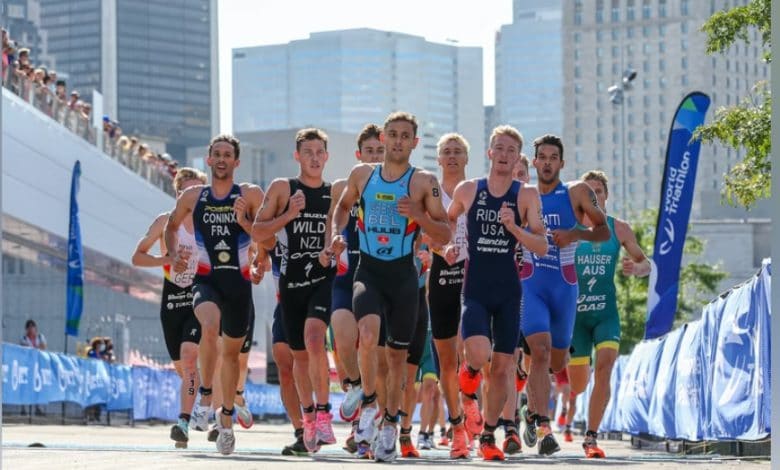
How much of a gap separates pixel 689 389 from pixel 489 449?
17.9 ft

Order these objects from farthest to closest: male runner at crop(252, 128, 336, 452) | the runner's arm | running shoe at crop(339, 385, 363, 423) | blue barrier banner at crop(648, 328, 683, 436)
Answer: blue barrier banner at crop(648, 328, 683, 436), the runner's arm, male runner at crop(252, 128, 336, 452), running shoe at crop(339, 385, 363, 423)

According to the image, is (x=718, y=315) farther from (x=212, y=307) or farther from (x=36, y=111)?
(x=36, y=111)

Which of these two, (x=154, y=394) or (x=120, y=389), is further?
(x=154, y=394)

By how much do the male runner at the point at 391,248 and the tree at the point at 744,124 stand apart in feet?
28.2

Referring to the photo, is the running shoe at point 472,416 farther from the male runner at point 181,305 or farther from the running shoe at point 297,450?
the male runner at point 181,305

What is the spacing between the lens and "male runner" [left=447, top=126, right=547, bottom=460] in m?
11.8

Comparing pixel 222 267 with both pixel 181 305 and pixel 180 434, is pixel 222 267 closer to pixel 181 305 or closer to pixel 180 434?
pixel 180 434

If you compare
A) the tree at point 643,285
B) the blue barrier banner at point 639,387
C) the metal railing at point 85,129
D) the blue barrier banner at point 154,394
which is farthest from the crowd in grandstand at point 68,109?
the tree at point 643,285

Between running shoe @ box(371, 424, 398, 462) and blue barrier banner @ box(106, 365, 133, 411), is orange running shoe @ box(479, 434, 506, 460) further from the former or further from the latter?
blue barrier banner @ box(106, 365, 133, 411)

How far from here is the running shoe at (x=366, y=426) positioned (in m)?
11.3

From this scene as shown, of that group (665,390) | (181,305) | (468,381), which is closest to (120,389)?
(665,390)

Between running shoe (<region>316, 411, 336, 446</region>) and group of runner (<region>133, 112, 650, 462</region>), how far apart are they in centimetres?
2


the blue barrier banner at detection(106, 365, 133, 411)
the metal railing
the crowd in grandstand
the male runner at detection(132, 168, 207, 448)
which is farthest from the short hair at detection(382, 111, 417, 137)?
the metal railing

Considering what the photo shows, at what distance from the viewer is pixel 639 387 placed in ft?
70.4
